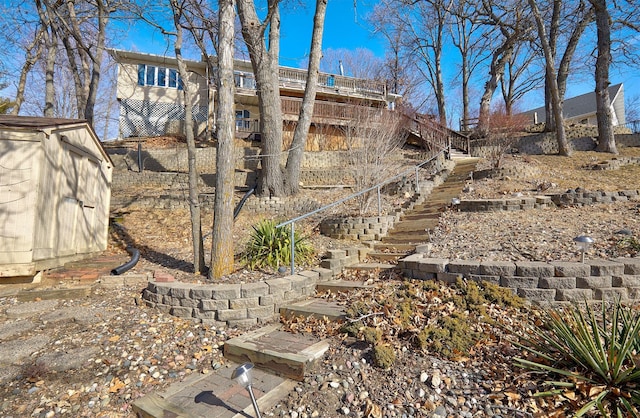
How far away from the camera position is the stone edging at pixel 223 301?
3.83 m

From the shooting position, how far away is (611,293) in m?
3.29

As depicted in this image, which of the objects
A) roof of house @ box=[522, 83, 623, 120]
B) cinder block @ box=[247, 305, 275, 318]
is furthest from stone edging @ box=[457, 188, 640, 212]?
roof of house @ box=[522, 83, 623, 120]

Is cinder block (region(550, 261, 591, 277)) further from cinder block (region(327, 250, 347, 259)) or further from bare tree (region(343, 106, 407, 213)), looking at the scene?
bare tree (region(343, 106, 407, 213))

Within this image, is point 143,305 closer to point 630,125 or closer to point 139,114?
point 139,114

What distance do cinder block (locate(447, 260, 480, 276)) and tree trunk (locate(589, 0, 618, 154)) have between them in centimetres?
1341

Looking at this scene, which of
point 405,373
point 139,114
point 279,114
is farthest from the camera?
point 139,114

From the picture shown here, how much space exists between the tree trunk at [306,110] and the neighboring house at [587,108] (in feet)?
75.8

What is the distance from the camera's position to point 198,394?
2639 mm

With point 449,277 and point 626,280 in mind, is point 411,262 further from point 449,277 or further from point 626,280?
point 626,280

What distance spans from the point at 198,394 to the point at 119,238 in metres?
5.88

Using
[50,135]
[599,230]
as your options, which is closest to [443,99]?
[599,230]

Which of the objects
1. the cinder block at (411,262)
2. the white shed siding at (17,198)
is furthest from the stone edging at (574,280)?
the white shed siding at (17,198)

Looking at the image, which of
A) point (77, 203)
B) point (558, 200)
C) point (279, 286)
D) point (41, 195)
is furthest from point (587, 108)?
point (41, 195)

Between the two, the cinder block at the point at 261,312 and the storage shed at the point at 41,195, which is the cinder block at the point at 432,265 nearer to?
the cinder block at the point at 261,312
